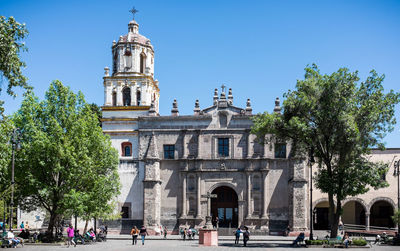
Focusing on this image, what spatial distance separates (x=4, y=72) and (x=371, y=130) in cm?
2293

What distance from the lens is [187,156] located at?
163 ft

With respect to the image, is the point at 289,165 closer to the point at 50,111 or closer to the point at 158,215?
the point at 158,215

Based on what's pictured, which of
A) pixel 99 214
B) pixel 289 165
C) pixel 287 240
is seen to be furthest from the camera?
pixel 289 165

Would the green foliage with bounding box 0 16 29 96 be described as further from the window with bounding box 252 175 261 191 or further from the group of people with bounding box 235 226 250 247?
the window with bounding box 252 175 261 191

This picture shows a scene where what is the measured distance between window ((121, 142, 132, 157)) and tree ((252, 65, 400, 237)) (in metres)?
20.0

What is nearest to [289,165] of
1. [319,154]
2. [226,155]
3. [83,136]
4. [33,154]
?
[226,155]

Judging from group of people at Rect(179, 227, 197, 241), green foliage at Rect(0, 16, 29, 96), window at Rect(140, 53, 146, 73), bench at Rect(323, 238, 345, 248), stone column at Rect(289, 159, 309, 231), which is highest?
window at Rect(140, 53, 146, 73)

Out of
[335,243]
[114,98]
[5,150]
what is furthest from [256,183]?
[5,150]

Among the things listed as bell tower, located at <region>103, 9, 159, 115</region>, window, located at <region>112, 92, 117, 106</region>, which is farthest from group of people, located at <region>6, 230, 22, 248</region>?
window, located at <region>112, 92, 117, 106</region>

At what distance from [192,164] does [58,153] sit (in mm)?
17140

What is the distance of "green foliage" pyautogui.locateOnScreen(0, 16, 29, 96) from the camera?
2200 centimetres

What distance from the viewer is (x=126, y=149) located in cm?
5100

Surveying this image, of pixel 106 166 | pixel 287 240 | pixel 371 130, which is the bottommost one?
pixel 287 240

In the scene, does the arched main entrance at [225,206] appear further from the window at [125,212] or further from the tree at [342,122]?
the tree at [342,122]
